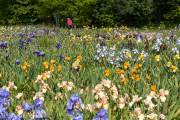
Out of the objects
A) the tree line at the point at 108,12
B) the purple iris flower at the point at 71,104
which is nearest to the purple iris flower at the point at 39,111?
the purple iris flower at the point at 71,104

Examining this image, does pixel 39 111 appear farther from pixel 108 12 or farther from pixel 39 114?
pixel 108 12

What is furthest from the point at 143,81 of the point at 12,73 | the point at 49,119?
the point at 12,73

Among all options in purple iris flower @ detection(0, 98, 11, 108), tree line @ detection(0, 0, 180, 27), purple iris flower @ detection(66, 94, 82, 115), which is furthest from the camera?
tree line @ detection(0, 0, 180, 27)

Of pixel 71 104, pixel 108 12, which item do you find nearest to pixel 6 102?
pixel 71 104

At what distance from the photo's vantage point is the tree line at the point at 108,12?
37469 millimetres

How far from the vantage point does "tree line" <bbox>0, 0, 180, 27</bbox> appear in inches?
1475

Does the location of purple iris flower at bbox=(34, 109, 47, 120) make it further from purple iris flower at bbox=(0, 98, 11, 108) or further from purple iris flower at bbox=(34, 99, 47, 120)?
purple iris flower at bbox=(0, 98, 11, 108)

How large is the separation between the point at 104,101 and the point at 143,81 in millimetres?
1093

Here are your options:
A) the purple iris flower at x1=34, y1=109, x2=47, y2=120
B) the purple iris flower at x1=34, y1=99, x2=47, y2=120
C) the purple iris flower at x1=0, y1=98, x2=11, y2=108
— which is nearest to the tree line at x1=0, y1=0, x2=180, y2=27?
the purple iris flower at x1=0, y1=98, x2=11, y2=108

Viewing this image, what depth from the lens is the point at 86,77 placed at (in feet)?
18.4

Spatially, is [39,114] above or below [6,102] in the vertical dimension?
above

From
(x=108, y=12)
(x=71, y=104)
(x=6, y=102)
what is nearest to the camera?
(x=71, y=104)

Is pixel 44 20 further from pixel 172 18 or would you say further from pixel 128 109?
pixel 128 109

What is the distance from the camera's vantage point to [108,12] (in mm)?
37812
